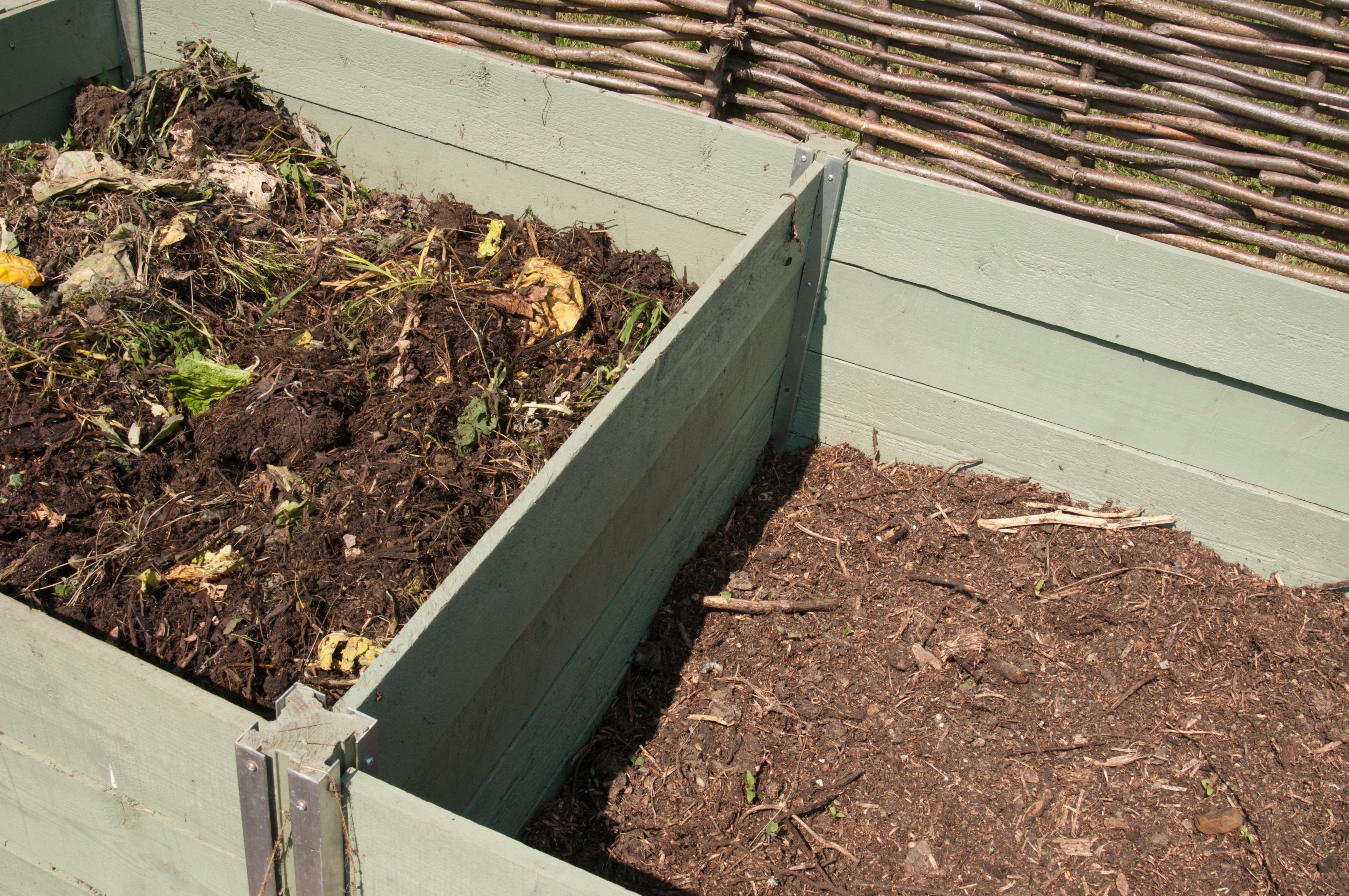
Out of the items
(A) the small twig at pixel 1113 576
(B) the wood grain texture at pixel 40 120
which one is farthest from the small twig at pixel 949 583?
(B) the wood grain texture at pixel 40 120

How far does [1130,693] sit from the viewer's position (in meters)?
2.83

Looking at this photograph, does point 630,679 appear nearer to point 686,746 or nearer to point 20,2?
point 686,746

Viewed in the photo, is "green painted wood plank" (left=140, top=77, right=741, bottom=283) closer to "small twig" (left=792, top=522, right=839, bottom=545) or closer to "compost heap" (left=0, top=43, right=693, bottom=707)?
"compost heap" (left=0, top=43, right=693, bottom=707)

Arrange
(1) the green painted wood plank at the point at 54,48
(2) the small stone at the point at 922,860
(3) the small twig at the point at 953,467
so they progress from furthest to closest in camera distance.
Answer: (1) the green painted wood plank at the point at 54,48, (3) the small twig at the point at 953,467, (2) the small stone at the point at 922,860

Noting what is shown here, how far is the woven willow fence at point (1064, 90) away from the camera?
2867 millimetres

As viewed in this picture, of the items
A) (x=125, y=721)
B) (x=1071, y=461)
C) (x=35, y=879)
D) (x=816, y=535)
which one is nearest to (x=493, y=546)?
(x=125, y=721)

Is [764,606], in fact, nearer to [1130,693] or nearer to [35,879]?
[1130,693]

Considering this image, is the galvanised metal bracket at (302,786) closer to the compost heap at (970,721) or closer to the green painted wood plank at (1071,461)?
the compost heap at (970,721)

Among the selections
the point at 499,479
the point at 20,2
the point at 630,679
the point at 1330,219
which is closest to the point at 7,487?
the point at 499,479

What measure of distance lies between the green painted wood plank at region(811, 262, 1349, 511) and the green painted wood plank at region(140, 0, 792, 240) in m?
0.49

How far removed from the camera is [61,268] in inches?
129

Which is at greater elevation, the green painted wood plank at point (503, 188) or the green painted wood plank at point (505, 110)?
the green painted wood plank at point (505, 110)

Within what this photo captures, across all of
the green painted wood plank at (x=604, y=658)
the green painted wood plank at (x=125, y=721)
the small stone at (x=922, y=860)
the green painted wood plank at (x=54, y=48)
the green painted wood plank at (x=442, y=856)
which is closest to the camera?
the green painted wood plank at (x=442, y=856)

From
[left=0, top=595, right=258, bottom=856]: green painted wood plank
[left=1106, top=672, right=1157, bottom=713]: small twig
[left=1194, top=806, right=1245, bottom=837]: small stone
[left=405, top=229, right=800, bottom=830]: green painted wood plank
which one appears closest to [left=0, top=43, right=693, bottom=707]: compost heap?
A: [left=405, top=229, right=800, bottom=830]: green painted wood plank
